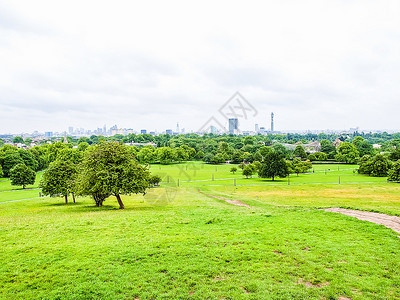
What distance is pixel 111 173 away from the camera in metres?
19.6

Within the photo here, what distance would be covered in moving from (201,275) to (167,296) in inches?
56.3

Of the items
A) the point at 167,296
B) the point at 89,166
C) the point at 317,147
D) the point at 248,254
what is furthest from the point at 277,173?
the point at 317,147

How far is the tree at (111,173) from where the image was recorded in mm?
19422

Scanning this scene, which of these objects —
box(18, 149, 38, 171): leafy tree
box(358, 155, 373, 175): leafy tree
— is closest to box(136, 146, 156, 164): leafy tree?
box(18, 149, 38, 171): leafy tree

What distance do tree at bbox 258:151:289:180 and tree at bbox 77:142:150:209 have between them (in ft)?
133

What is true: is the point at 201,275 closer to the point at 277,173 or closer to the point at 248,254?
the point at 248,254

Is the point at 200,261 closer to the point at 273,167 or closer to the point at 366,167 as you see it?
the point at 273,167

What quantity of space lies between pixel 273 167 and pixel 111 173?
44.1m

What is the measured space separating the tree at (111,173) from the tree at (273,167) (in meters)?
40.5

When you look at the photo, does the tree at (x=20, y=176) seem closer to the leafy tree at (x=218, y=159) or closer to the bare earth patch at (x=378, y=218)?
the bare earth patch at (x=378, y=218)

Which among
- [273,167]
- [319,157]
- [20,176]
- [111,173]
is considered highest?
[319,157]

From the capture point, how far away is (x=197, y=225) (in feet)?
44.6

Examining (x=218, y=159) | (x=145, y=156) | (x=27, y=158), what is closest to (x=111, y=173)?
(x=27, y=158)

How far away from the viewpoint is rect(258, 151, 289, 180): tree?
2189 inches
